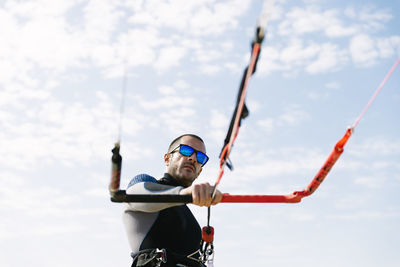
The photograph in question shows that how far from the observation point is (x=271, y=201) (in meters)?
5.07

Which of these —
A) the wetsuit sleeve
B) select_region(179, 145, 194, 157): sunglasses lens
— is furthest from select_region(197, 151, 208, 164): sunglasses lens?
the wetsuit sleeve

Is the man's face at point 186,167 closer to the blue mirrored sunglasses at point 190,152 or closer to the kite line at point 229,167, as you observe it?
the blue mirrored sunglasses at point 190,152

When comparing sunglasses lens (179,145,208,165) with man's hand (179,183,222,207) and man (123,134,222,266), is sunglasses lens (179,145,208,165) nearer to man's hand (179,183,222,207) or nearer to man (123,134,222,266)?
man (123,134,222,266)

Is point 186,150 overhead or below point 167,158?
below

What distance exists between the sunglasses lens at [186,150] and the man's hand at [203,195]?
110 inches

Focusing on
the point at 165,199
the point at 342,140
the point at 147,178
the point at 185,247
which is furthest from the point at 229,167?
the point at 185,247

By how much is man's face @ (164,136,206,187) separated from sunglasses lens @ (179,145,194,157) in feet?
0.22

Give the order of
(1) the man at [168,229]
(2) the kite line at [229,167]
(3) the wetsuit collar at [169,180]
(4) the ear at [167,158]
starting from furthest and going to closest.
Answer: (4) the ear at [167,158] < (3) the wetsuit collar at [169,180] < (1) the man at [168,229] < (2) the kite line at [229,167]

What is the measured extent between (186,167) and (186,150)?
0.94ft

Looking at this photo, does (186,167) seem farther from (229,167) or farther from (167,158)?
(229,167)

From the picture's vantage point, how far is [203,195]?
4.94 m

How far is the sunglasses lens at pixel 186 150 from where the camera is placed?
7820 millimetres

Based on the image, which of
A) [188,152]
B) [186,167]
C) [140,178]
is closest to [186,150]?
[188,152]

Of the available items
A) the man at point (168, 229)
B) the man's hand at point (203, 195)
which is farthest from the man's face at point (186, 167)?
the man's hand at point (203, 195)
